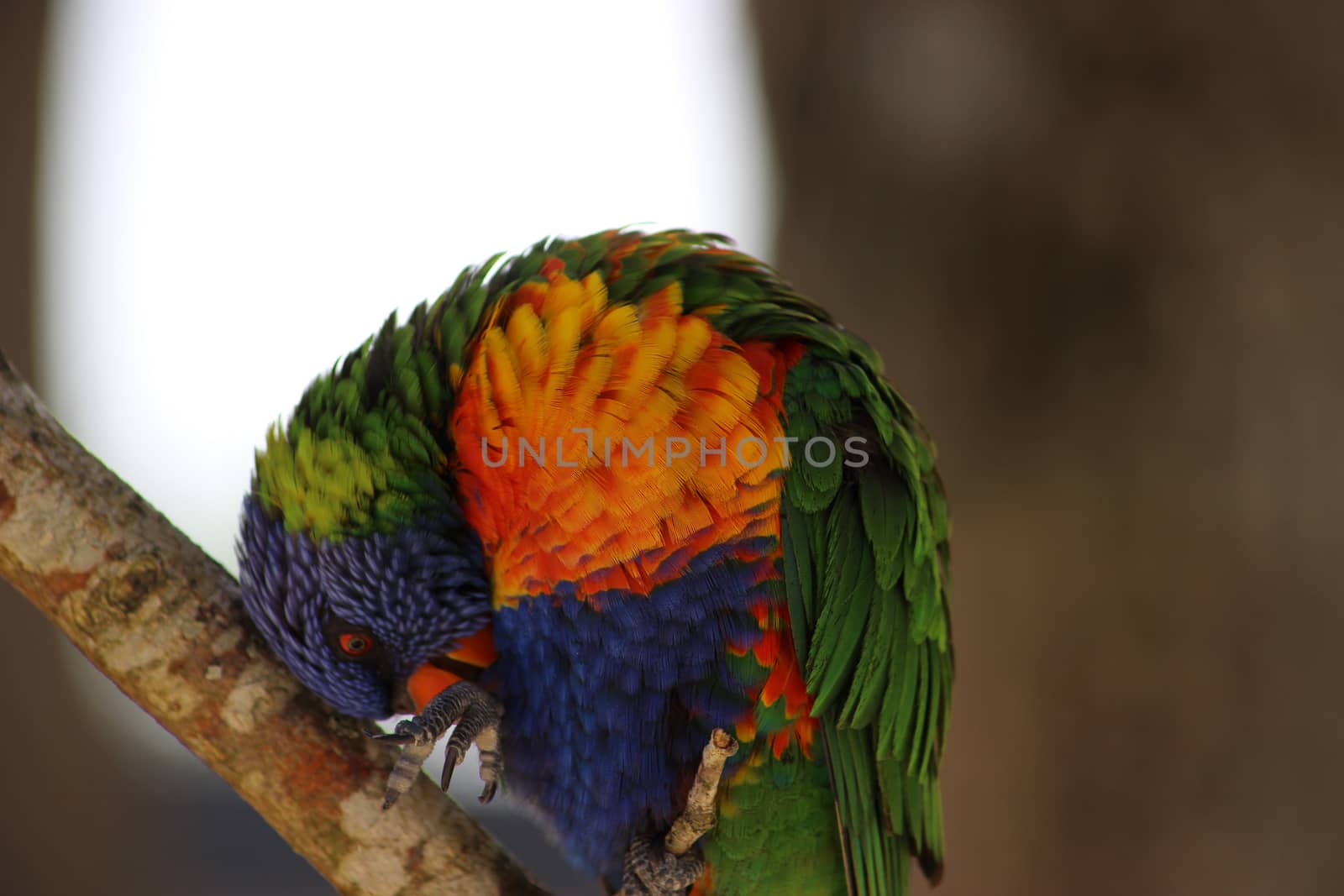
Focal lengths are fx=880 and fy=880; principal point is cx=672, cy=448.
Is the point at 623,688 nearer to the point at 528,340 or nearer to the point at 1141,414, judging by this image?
the point at 528,340

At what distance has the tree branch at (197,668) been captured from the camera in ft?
4.85

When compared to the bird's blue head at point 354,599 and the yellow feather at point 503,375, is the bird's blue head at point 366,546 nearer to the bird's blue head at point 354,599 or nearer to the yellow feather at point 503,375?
the bird's blue head at point 354,599

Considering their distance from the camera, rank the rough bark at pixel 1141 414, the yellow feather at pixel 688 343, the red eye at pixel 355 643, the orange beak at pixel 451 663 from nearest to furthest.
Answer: the yellow feather at pixel 688 343 < the red eye at pixel 355 643 < the orange beak at pixel 451 663 < the rough bark at pixel 1141 414

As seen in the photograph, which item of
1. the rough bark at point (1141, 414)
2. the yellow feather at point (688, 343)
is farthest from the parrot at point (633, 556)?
the rough bark at point (1141, 414)

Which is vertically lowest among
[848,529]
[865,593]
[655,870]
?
[655,870]

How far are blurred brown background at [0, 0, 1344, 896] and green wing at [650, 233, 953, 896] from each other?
0.71 m

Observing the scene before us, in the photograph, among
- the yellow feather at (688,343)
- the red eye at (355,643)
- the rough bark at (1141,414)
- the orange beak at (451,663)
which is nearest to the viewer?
the yellow feather at (688,343)

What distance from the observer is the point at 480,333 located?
5.27 feet

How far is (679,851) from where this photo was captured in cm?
161

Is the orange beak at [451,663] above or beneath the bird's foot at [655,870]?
above

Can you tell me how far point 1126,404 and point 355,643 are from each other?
6.08 ft

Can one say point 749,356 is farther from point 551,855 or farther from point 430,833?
point 551,855

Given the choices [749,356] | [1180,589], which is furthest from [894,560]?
[1180,589]

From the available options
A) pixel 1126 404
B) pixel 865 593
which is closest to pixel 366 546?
pixel 865 593
